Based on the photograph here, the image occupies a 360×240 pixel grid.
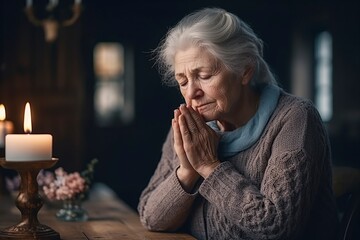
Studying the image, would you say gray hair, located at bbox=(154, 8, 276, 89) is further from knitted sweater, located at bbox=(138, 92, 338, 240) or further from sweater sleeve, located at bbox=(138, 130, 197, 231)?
sweater sleeve, located at bbox=(138, 130, 197, 231)

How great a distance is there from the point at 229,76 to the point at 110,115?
8831 millimetres

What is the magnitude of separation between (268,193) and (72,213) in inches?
32.4

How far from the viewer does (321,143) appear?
7.21ft

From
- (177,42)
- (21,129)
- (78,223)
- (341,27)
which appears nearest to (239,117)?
(177,42)

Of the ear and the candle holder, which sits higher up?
the ear

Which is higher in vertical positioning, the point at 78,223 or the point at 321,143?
the point at 321,143

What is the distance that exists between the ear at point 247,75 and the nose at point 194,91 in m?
0.16

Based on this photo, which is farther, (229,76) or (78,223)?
(78,223)

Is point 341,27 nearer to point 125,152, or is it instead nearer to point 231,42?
point 125,152

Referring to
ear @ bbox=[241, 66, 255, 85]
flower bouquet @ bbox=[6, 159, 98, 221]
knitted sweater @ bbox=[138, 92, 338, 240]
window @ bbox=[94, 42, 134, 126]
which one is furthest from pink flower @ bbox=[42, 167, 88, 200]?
window @ bbox=[94, 42, 134, 126]

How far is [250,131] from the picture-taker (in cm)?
234

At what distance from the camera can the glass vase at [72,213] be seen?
2590mm

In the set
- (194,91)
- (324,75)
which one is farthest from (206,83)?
(324,75)

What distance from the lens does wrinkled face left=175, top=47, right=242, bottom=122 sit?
2285 millimetres
